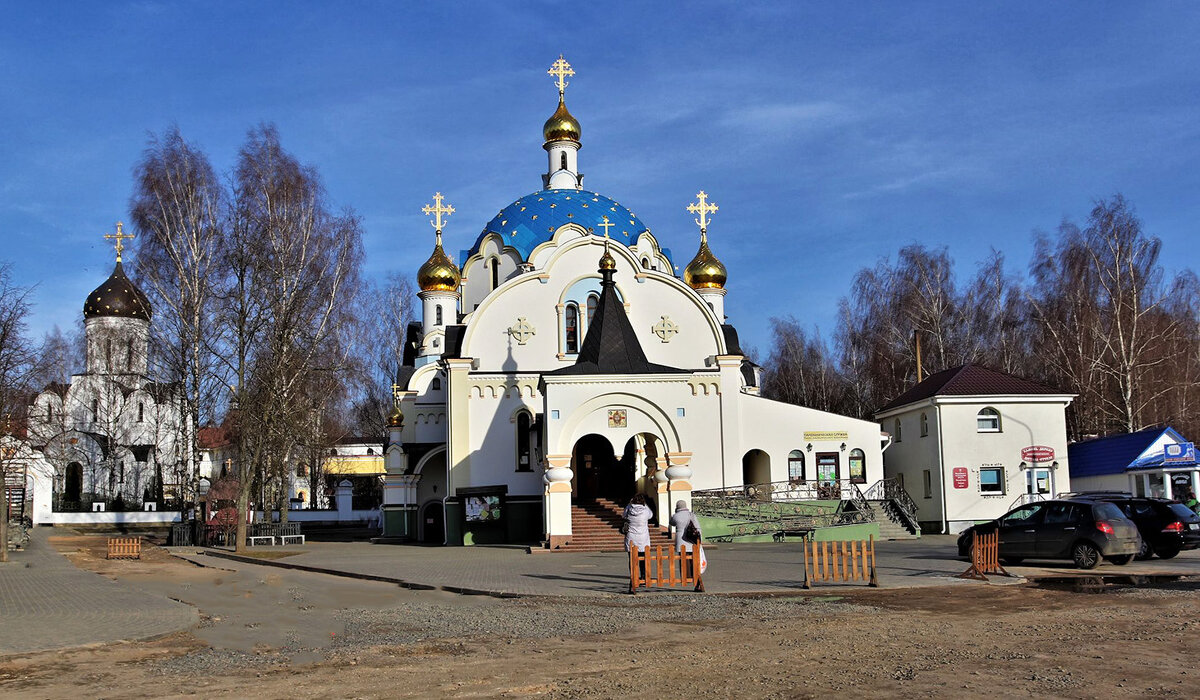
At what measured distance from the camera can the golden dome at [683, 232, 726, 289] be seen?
4044 cm

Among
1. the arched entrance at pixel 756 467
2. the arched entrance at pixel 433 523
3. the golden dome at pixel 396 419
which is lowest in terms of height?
the arched entrance at pixel 433 523

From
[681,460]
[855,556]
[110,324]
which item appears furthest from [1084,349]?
[110,324]

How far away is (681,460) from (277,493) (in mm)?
23529

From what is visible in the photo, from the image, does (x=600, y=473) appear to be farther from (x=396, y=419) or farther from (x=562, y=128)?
(x=562, y=128)

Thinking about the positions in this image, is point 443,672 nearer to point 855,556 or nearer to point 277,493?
point 855,556

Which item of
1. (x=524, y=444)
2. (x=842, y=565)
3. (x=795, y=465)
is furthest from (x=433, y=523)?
(x=842, y=565)

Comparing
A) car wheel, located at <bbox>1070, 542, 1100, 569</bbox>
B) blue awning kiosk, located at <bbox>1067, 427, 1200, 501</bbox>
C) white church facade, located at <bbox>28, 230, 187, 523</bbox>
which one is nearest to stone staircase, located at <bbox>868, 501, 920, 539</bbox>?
blue awning kiosk, located at <bbox>1067, 427, 1200, 501</bbox>

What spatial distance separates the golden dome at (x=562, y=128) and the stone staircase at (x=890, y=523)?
20195 mm

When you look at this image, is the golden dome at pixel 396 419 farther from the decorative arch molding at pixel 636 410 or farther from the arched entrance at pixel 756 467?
the decorative arch molding at pixel 636 410

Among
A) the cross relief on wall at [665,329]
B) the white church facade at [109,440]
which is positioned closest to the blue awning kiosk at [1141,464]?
the cross relief on wall at [665,329]

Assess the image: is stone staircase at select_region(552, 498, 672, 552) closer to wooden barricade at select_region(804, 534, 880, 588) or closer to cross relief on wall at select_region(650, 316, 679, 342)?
cross relief on wall at select_region(650, 316, 679, 342)

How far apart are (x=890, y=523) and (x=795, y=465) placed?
477 cm

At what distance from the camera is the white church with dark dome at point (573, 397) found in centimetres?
2805

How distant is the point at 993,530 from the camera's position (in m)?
18.9
